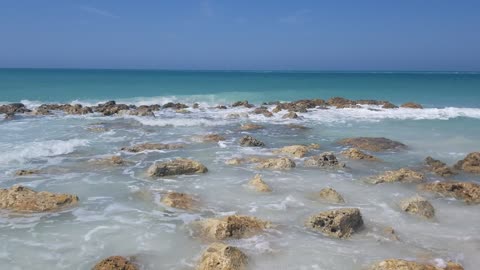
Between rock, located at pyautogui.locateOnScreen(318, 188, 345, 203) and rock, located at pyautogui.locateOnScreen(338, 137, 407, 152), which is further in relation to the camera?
rock, located at pyautogui.locateOnScreen(338, 137, 407, 152)

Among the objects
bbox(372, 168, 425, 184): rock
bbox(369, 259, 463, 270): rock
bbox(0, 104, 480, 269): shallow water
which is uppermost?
bbox(369, 259, 463, 270): rock

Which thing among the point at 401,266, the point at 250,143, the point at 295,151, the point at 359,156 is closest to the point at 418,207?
the point at 401,266

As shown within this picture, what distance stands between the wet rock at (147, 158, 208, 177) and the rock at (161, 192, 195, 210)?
67.1 inches

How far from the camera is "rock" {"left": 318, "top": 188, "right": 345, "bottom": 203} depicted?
8273 mm

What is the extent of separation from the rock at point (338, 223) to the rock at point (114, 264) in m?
2.90

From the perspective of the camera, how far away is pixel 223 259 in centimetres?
539

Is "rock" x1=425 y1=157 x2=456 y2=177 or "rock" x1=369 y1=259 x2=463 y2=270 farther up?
"rock" x1=369 y1=259 x2=463 y2=270

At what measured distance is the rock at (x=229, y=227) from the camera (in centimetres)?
641

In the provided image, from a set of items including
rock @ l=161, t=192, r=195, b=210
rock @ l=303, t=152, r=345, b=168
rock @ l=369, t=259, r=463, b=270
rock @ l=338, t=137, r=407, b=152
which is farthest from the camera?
rock @ l=338, t=137, r=407, b=152

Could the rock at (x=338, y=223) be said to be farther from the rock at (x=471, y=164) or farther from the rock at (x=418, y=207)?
the rock at (x=471, y=164)

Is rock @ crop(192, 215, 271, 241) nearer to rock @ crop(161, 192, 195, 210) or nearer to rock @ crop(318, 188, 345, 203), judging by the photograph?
rock @ crop(161, 192, 195, 210)

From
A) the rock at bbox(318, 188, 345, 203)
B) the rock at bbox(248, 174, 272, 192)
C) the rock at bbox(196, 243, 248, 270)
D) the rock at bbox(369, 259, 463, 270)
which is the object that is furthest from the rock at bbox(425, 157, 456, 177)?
the rock at bbox(196, 243, 248, 270)

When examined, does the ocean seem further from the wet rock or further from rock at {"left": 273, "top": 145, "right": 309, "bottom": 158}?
rock at {"left": 273, "top": 145, "right": 309, "bottom": 158}

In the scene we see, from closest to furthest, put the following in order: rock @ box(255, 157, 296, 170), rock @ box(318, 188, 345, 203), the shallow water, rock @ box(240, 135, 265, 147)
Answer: the shallow water < rock @ box(318, 188, 345, 203) < rock @ box(255, 157, 296, 170) < rock @ box(240, 135, 265, 147)
